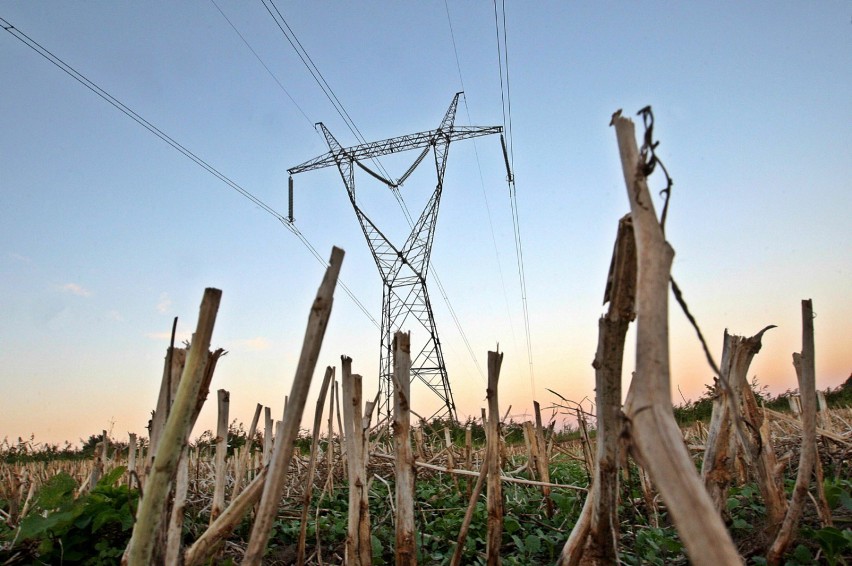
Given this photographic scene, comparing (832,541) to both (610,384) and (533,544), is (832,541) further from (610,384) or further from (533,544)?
(610,384)

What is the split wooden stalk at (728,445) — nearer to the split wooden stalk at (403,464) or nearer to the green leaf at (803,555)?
the green leaf at (803,555)

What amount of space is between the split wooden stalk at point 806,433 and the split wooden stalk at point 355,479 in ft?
7.83

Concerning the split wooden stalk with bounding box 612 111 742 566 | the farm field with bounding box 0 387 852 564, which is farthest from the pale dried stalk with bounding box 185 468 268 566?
the split wooden stalk with bounding box 612 111 742 566

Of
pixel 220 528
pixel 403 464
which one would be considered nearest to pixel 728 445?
pixel 403 464

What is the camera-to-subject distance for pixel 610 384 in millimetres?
2041

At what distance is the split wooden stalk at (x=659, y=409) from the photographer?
1.02 metres

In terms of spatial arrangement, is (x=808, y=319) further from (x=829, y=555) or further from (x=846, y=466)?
(x=846, y=466)

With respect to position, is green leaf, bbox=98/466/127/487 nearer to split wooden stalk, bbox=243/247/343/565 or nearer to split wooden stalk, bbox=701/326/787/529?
split wooden stalk, bbox=243/247/343/565

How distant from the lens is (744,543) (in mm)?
3783

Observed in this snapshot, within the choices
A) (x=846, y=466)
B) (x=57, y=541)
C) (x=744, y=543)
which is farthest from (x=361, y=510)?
(x=846, y=466)

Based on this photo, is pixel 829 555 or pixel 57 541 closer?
pixel 829 555

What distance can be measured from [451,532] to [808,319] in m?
3.25

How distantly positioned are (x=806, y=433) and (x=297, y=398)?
2735 mm

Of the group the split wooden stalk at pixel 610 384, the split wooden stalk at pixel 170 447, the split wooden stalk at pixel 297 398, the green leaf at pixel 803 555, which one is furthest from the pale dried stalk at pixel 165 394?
the green leaf at pixel 803 555
